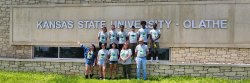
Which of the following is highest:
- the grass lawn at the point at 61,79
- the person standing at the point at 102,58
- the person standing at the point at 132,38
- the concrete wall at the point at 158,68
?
the person standing at the point at 132,38

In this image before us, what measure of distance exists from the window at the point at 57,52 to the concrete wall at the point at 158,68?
2.32 feet

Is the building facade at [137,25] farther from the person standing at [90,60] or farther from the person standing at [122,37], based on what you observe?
the person standing at [90,60]

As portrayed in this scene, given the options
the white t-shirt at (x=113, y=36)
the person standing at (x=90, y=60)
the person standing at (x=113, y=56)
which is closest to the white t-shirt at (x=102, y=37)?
the white t-shirt at (x=113, y=36)

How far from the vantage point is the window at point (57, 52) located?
18.7 m

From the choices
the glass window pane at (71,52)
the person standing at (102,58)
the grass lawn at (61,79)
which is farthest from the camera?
the glass window pane at (71,52)

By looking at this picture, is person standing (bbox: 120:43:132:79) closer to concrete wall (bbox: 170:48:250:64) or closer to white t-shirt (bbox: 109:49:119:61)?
white t-shirt (bbox: 109:49:119:61)

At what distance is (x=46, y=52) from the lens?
1914 centimetres

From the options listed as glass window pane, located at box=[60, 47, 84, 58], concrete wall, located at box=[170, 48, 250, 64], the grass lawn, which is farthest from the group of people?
glass window pane, located at box=[60, 47, 84, 58]

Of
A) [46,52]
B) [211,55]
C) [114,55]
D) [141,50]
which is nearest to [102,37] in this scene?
[114,55]

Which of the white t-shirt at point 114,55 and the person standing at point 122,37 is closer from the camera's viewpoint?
the white t-shirt at point 114,55

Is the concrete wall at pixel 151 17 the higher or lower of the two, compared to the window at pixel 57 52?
higher

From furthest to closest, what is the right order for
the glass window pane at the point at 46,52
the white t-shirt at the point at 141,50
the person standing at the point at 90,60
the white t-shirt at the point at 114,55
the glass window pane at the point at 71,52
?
the glass window pane at the point at 46,52 < the glass window pane at the point at 71,52 < the person standing at the point at 90,60 < the white t-shirt at the point at 114,55 < the white t-shirt at the point at 141,50

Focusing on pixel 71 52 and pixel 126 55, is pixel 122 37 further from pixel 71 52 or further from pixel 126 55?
pixel 71 52

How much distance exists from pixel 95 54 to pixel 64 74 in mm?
1625
